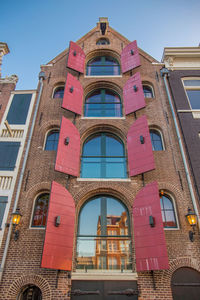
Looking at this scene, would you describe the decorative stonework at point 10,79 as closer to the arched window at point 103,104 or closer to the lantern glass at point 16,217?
the arched window at point 103,104

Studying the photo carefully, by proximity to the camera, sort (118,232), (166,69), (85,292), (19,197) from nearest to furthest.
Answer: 1. (85,292)
2. (118,232)
3. (19,197)
4. (166,69)

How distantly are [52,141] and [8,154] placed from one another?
226cm

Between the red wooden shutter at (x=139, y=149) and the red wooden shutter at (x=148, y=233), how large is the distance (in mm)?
950

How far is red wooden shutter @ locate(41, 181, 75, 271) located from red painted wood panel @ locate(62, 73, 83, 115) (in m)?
4.50

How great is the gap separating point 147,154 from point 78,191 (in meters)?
3.48

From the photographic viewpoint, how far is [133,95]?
11.7m

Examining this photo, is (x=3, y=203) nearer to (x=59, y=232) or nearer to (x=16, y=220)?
(x=16, y=220)

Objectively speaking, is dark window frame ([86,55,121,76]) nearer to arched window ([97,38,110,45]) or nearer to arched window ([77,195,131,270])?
arched window ([97,38,110,45])

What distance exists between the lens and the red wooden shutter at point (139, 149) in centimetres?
930

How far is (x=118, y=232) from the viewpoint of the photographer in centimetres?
857

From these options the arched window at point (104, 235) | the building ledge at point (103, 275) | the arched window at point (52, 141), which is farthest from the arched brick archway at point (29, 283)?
the arched window at point (52, 141)

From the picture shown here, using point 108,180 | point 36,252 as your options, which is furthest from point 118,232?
point 36,252

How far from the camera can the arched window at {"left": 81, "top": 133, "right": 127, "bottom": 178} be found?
9812mm

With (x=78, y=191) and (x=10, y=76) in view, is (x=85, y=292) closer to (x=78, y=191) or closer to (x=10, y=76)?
(x=78, y=191)
